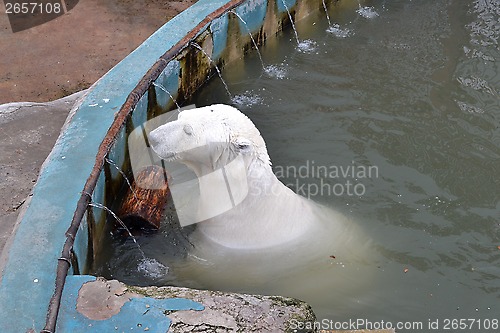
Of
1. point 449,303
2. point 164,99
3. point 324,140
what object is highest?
point 164,99

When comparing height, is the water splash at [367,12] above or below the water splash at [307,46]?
above

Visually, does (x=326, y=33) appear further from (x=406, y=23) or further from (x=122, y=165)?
(x=122, y=165)

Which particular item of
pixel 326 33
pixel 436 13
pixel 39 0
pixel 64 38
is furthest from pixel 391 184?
pixel 39 0

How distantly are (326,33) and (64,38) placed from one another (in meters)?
3.25

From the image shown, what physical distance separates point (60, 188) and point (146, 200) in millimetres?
901

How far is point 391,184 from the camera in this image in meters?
5.12

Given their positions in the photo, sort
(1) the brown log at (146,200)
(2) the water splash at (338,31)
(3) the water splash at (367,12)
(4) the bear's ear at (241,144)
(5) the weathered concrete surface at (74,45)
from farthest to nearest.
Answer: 1. (3) the water splash at (367,12)
2. (2) the water splash at (338,31)
3. (5) the weathered concrete surface at (74,45)
4. (1) the brown log at (146,200)
5. (4) the bear's ear at (241,144)

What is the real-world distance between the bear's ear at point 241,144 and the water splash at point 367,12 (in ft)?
14.5

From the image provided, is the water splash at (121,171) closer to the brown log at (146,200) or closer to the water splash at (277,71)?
the brown log at (146,200)

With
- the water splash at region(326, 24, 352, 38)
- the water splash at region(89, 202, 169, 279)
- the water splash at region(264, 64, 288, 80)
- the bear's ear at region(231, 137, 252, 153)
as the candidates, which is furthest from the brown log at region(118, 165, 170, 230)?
the water splash at region(326, 24, 352, 38)

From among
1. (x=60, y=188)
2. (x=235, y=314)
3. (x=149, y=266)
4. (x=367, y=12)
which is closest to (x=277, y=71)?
(x=367, y=12)

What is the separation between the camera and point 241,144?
3980mm

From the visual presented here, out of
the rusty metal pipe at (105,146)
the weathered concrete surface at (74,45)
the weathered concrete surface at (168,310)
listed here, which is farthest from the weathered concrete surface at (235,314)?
the weathered concrete surface at (74,45)

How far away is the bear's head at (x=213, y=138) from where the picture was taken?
161 inches
